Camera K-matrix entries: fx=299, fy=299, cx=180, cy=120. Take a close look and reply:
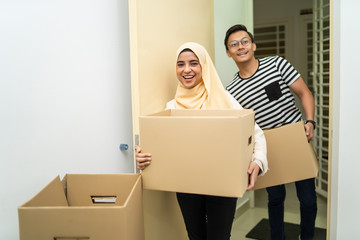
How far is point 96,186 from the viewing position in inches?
45.7

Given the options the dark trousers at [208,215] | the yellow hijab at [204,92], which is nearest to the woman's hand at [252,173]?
the dark trousers at [208,215]

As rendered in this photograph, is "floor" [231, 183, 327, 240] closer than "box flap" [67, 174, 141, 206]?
No

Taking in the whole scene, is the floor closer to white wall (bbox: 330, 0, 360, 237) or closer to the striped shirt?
white wall (bbox: 330, 0, 360, 237)

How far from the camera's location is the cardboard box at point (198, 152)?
1.05m

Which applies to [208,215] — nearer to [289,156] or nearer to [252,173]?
[252,173]

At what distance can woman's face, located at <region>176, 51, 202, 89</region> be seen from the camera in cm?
145

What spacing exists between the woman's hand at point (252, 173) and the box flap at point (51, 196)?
0.71 meters

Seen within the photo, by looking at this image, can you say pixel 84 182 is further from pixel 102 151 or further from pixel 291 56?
pixel 291 56

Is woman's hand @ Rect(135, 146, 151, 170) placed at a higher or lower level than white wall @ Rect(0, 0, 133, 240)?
lower

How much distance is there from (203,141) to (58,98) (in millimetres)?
627

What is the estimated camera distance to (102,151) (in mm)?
1438

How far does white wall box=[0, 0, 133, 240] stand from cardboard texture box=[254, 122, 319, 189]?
2.48ft

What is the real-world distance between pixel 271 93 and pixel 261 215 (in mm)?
1369

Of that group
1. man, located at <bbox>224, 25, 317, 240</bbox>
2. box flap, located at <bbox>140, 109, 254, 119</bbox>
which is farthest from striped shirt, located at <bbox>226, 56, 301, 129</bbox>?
box flap, located at <bbox>140, 109, 254, 119</bbox>
